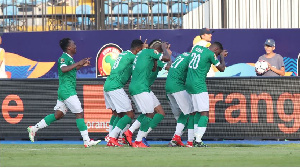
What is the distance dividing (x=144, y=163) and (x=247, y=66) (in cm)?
954

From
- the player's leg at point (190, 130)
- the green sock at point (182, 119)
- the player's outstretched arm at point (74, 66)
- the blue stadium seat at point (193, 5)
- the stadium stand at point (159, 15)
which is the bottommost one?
the player's leg at point (190, 130)

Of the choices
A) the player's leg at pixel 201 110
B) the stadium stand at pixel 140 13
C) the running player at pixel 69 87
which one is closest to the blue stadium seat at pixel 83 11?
the stadium stand at pixel 140 13

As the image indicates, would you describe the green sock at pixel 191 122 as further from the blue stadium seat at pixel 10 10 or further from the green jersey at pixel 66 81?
the blue stadium seat at pixel 10 10

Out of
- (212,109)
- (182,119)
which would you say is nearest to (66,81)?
(182,119)

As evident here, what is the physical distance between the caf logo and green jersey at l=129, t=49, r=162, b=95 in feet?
14.2

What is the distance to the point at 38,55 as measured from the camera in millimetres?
20344

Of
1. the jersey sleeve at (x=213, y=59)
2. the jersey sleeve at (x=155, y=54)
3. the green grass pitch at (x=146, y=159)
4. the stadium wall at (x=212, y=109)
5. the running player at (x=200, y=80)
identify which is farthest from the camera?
the stadium wall at (x=212, y=109)

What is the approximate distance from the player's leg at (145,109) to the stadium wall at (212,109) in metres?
2.61

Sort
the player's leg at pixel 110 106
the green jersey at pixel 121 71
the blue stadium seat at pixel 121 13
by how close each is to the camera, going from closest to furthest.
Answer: the green jersey at pixel 121 71, the player's leg at pixel 110 106, the blue stadium seat at pixel 121 13

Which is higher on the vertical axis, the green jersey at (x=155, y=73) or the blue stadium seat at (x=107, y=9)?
the blue stadium seat at (x=107, y=9)

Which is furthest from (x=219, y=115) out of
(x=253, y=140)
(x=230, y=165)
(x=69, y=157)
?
(x=230, y=165)

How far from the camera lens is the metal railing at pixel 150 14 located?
20.2 meters

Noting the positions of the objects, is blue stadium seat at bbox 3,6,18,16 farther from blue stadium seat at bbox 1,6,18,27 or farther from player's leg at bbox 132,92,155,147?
player's leg at bbox 132,92,155,147

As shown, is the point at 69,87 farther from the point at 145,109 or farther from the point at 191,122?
the point at 191,122
